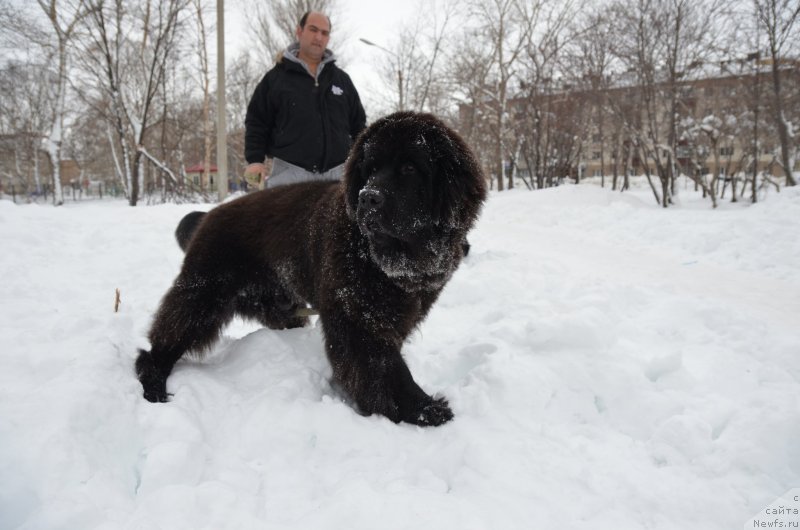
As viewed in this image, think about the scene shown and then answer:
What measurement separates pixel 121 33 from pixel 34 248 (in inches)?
654

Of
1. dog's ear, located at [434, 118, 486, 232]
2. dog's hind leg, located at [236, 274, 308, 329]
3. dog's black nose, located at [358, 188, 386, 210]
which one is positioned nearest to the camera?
dog's black nose, located at [358, 188, 386, 210]

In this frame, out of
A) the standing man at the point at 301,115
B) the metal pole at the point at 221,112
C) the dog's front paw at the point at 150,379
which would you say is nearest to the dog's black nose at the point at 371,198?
the dog's front paw at the point at 150,379

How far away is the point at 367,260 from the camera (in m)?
2.44

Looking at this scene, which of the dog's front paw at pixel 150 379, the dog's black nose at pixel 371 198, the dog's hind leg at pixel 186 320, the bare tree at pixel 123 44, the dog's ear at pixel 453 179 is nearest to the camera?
the dog's black nose at pixel 371 198

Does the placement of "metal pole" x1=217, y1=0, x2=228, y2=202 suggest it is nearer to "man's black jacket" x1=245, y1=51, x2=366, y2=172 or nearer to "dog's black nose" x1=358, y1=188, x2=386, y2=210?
"man's black jacket" x1=245, y1=51, x2=366, y2=172

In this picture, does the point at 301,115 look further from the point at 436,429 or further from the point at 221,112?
the point at 221,112

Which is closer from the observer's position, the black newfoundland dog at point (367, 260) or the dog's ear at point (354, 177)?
the black newfoundland dog at point (367, 260)

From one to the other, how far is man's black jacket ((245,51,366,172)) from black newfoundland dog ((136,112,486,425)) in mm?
1037

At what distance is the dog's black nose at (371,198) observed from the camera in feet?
7.14

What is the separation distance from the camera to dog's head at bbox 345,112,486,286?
2.35 metres

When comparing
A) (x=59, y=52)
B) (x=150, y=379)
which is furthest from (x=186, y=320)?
(x=59, y=52)

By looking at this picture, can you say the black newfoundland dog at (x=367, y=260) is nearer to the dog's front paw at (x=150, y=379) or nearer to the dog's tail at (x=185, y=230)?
the dog's front paw at (x=150, y=379)

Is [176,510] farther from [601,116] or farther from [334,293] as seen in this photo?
[601,116]

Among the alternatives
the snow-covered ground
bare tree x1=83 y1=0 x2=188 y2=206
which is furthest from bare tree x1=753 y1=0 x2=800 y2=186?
bare tree x1=83 y1=0 x2=188 y2=206
